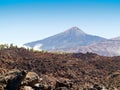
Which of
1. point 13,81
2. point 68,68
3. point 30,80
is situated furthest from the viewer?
point 68,68

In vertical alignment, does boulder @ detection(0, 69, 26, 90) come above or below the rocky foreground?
above

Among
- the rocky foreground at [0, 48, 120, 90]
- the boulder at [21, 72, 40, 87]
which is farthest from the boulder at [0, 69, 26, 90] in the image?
the rocky foreground at [0, 48, 120, 90]

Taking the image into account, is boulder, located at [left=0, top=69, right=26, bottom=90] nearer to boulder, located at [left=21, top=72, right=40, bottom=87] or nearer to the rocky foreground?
boulder, located at [left=21, top=72, right=40, bottom=87]

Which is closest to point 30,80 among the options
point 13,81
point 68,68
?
point 13,81

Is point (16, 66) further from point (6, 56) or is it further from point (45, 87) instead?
point (45, 87)

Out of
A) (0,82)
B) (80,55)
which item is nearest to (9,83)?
(0,82)

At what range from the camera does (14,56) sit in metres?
107

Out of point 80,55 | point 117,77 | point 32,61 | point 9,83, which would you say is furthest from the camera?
point 80,55

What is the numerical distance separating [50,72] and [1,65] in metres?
13.4

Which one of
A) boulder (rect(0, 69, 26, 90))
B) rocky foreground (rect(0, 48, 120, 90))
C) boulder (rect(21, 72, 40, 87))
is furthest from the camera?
rocky foreground (rect(0, 48, 120, 90))

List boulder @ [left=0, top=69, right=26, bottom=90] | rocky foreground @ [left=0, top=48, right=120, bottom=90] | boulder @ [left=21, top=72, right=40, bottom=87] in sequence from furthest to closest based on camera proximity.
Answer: rocky foreground @ [left=0, top=48, right=120, bottom=90], boulder @ [left=21, top=72, right=40, bottom=87], boulder @ [left=0, top=69, right=26, bottom=90]

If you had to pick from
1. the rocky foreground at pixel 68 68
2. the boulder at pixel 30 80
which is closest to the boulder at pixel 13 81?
the boulder at pixel 30 80

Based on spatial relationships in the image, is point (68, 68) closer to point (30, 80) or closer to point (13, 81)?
point (30, 80)

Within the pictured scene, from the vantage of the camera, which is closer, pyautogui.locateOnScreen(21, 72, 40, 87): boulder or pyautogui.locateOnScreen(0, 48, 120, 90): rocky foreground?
pyautogui.locateOnScreen(21, 72, 40, 87): boulder
